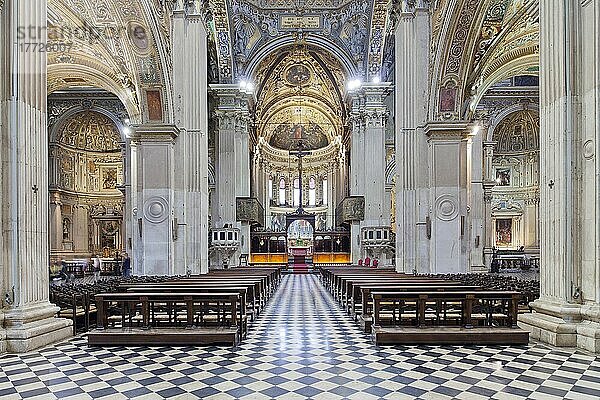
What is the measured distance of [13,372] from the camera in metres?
6.71

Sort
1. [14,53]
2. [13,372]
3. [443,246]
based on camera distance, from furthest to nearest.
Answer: [443,246], [14,53], [13,372]

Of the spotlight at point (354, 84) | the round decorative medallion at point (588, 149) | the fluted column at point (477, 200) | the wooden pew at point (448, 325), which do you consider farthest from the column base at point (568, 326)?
the spotlight at point (354, 84)

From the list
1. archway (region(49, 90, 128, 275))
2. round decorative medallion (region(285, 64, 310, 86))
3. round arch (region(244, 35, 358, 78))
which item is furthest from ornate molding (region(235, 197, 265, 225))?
round decorative medallion (region(285, 64, 310, 86))

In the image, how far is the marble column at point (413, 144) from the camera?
16875 mm

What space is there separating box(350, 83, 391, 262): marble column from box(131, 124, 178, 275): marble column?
14453 millimetres

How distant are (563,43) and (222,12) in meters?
22.3

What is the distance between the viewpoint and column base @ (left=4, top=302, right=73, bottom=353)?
776 cm

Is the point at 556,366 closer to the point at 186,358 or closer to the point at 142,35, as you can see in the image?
the point at 186,358

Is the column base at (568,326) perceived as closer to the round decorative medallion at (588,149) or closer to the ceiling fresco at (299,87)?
the round decorative medallion at (588,149)

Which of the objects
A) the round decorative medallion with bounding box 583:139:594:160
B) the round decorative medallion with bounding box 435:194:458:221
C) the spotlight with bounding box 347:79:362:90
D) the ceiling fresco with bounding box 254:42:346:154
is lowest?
the round decorative medallion with bounding box 435:194:458:221

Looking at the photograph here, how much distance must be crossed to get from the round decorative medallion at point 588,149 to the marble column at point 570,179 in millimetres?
15

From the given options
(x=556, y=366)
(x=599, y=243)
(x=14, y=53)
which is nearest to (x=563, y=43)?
(x=599, y=243)

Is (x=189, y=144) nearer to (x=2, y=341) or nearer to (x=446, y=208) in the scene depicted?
(x=446, y=208)

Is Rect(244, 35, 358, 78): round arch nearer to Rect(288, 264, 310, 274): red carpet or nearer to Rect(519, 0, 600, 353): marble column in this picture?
Rect(288, 264, 310, 274): red carpet
